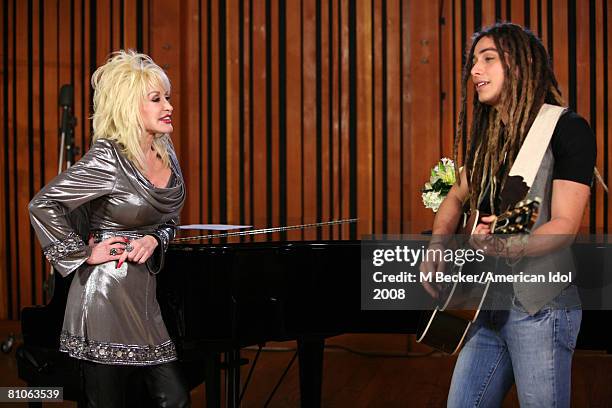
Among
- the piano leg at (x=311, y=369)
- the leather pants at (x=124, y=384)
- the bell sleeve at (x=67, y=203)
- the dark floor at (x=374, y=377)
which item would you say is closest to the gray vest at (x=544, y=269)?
the leather pants at (x=124, y=384)

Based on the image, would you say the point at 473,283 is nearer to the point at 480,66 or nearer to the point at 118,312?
the point at 480,66

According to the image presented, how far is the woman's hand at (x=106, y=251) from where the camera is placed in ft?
8.48

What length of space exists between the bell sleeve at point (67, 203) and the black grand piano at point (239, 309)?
632 mm

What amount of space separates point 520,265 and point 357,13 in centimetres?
406

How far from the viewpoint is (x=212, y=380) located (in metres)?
3.27

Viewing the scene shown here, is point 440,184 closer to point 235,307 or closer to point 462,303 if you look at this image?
point 235,307

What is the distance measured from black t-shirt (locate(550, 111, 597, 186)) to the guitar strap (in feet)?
0.07

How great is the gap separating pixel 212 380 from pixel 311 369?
73 cm

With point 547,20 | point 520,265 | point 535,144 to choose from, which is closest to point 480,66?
point 535,144

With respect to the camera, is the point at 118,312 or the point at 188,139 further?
the point at 188,139

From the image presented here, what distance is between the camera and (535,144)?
6.62 ft

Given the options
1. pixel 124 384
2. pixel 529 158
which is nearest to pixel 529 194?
pixel 529 158

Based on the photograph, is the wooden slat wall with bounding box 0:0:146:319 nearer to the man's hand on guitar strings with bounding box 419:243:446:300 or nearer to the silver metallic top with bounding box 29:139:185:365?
the silver metallic top with bounding box 29:139:185:365

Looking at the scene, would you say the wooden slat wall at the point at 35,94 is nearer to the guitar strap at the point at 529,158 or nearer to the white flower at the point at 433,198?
the white flower at the point at 433,198
